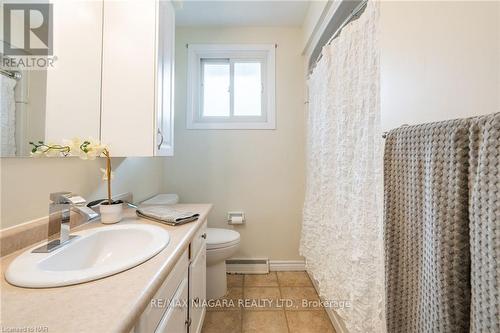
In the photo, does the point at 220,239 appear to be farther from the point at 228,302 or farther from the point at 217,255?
the point at 228,302

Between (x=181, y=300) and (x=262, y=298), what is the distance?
3.46 ft

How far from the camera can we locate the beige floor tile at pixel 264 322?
4.69 ft

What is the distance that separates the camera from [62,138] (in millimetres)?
980

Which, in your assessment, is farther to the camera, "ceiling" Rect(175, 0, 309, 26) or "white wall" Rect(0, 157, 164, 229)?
"ceiling" Rect(175, 0, 309, 26)

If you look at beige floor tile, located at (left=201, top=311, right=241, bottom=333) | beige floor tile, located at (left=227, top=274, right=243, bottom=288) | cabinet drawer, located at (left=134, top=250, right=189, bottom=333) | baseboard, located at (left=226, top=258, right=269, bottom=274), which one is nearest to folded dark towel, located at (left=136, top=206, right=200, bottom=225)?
cabinet drawer, located at (left=134, top=250, right=189, bottom=333)

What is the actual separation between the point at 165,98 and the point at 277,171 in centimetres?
129

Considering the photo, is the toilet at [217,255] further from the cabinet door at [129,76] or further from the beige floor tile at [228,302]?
the cabinet door at [129,76]

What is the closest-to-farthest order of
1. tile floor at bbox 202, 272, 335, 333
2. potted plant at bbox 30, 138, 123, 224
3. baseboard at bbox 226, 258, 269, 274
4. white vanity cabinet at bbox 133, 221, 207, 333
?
white vanity cabinet at bbox 133, 221, 207, 333 < potted plant at bbox 30, 138, 123, 224 < tile floor at bbox 202, 272, 335, 333 < baseboard at bbox 226, 258, 269, 274

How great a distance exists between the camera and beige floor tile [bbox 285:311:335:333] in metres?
1.44

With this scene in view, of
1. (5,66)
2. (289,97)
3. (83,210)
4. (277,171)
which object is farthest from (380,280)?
(289,97)

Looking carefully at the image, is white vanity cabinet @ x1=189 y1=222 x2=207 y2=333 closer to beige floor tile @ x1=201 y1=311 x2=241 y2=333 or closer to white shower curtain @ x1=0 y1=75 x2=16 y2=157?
beige floor tile @ x1=201 y1=311 x2=241 y2=333

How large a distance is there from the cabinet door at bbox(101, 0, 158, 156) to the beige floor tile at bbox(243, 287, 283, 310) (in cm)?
139

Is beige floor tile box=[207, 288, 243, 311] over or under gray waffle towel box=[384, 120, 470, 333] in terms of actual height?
under

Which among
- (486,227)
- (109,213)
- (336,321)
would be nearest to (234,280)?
(336,321)
